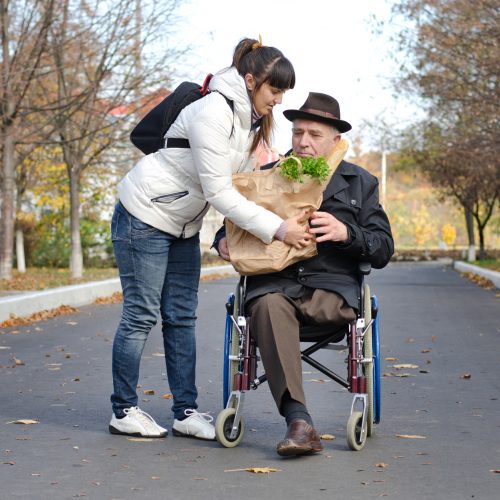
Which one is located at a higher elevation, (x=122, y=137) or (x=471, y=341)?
(x=122, y=137)

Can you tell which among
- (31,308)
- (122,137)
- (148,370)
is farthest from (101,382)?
(122,137)

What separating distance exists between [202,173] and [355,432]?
1395mm

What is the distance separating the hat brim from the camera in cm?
591

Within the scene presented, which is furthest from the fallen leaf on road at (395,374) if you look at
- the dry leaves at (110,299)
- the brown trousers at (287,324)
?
the dry leaves at (110,299)

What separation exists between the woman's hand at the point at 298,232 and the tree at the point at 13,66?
42.8ft

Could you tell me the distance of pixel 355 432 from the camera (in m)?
5.53

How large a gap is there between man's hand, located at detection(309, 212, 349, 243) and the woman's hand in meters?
0.04

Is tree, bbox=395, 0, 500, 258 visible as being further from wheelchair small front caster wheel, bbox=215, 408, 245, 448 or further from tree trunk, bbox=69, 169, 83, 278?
wheelchair small front caster wheel, bbox=215, 408, 245, 448

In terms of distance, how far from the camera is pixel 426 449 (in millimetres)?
5574

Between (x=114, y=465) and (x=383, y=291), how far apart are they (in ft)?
52.1

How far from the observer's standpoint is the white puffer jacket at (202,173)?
5.44 m

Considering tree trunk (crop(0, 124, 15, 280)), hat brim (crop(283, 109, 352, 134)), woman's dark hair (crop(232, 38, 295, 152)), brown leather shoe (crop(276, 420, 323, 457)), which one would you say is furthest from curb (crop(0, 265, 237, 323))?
brown leather shoe (crop(276, 420, 323, 457))

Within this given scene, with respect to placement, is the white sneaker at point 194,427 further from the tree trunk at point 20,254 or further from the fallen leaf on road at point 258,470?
the tree trunk at point 20,254

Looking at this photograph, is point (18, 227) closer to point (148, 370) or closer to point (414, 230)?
point (148, 370)
